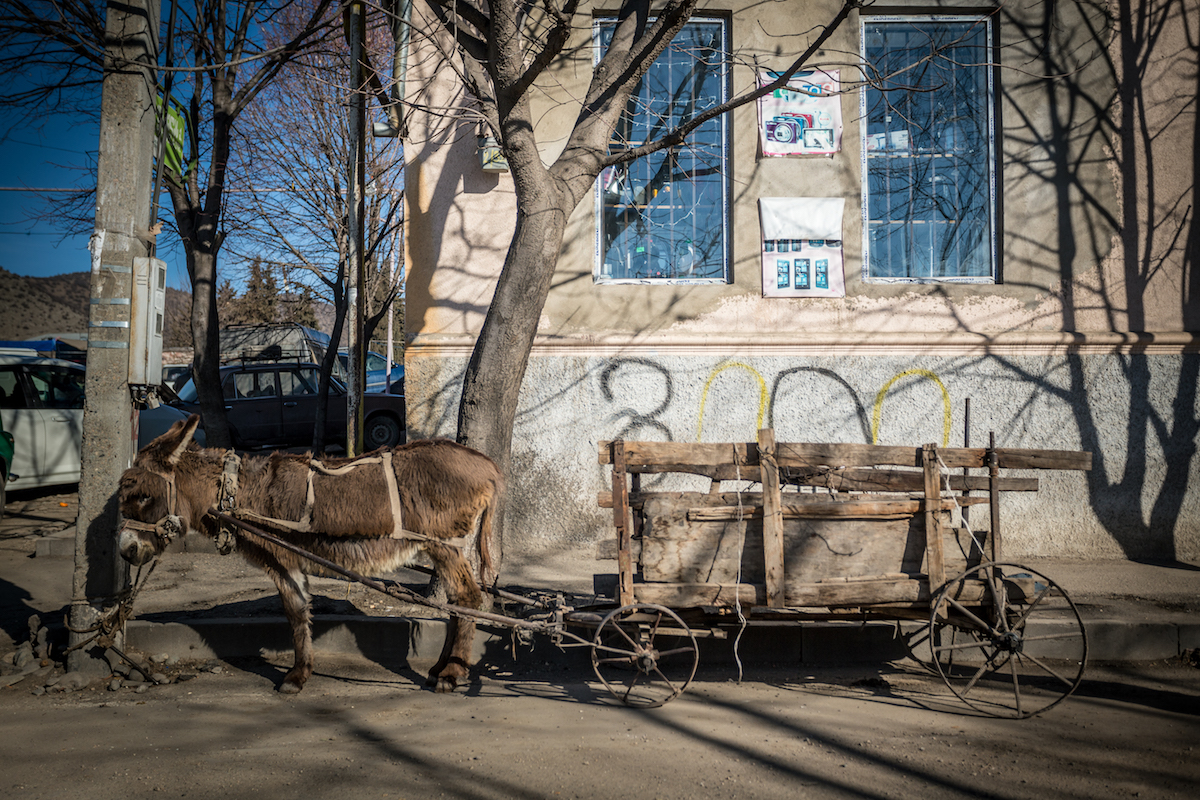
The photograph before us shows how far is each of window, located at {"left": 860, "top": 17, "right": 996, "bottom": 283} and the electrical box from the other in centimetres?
649

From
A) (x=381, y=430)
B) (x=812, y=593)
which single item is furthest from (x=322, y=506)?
(x=381, y=430)

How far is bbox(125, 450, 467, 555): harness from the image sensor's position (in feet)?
13.9

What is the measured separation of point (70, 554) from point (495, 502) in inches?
213

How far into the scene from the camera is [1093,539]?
736 centimetres

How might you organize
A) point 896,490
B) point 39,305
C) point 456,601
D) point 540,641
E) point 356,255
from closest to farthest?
1. point 896,490
2. point 456,601
3. point 540,641
4. point 356,255
5. point 39,305

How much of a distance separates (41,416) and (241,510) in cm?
758

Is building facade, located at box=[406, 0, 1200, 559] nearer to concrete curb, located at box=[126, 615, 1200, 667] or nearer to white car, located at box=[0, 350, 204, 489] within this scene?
concrete curb, located at box=[126, 615, 1200, 667]

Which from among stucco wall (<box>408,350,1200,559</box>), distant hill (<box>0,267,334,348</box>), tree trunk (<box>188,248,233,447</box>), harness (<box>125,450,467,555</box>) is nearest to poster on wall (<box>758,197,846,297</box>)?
stucco wall (<box>408,350,1200,559</box>)

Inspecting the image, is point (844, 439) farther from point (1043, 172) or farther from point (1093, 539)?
point (1043, 172)

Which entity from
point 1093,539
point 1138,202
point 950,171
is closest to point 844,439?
point 1093,539

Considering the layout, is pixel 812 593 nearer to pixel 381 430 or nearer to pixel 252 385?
pixel 381 430

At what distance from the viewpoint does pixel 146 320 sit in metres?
4.87

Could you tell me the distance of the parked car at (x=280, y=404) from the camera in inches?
536

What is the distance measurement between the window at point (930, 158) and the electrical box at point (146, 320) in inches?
256
